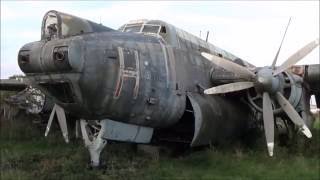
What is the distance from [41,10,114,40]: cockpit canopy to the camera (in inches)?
418

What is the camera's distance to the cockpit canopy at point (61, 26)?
1061 cm

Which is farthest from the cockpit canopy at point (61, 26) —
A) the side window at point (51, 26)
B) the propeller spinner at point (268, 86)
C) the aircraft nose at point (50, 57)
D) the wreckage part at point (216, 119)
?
the propeller spinner at point (268, 86)

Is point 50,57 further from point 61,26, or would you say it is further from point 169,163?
point 169,163

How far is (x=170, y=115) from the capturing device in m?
12.2

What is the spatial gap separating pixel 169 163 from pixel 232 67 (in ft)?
10.1

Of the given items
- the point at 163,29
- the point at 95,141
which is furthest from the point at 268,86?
the point at 95,141

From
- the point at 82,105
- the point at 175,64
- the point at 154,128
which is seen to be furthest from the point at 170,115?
the point at 82,105

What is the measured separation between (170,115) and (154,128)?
0.55 metres

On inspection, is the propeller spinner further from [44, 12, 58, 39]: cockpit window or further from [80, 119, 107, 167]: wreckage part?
[44, 12, 58, 39]: cockpit window

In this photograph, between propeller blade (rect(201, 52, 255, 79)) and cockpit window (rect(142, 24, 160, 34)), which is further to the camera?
cockpit window (rect(142, 24, 160, 34))

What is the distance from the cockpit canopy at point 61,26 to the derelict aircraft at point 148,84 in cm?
2

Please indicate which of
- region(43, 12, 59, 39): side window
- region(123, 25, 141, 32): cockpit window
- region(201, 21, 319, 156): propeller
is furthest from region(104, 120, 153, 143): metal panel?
region(123, 25, 141, 32): cockpit window

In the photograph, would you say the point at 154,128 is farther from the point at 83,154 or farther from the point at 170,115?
the point at 83,154

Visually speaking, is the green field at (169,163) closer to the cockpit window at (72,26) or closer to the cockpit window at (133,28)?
the cockpit window at (72,26)
